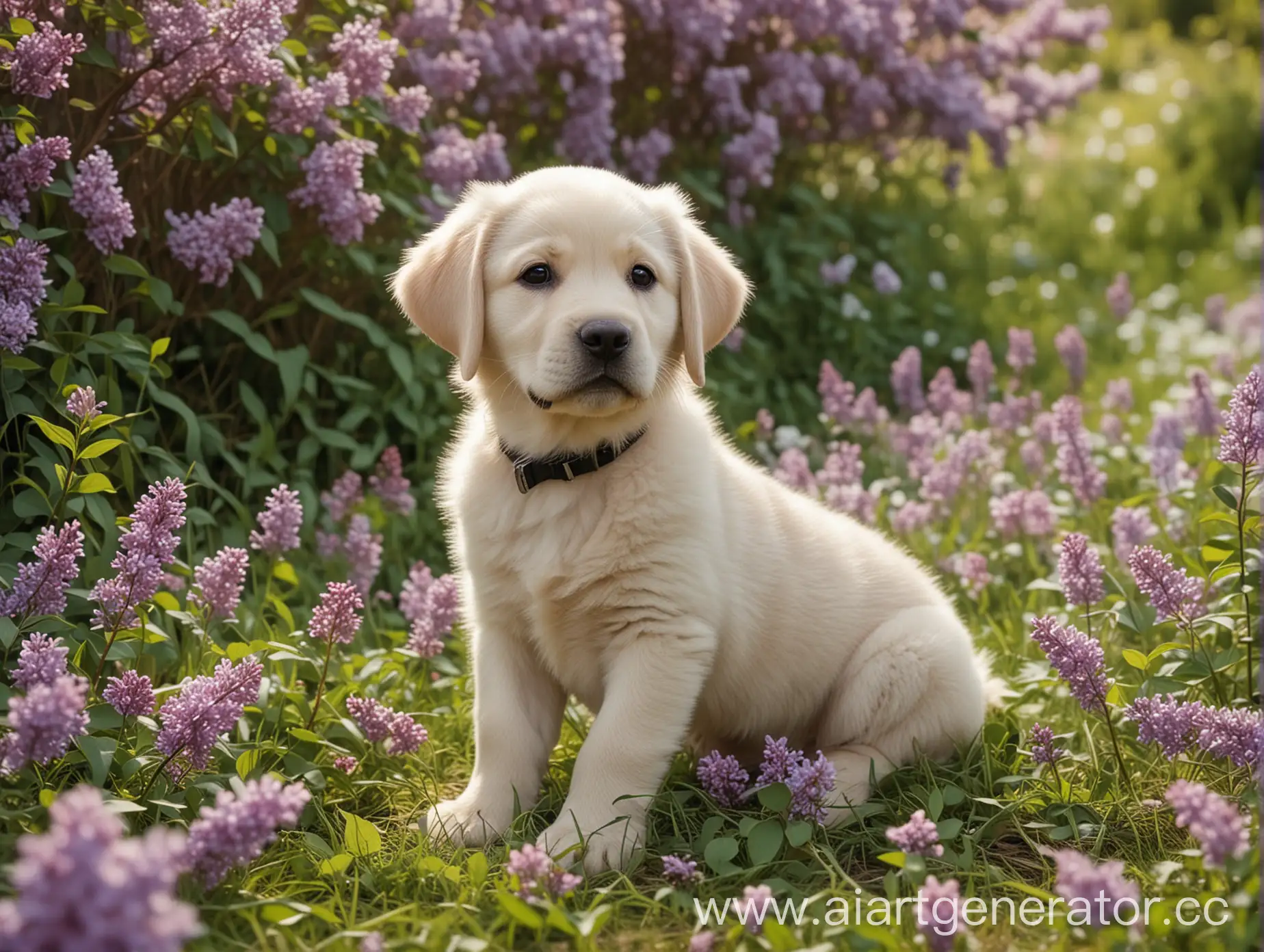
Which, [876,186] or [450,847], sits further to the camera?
[876,186]

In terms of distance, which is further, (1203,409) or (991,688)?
(1203,409)

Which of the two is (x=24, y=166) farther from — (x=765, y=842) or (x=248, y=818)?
(x=765, y=842)

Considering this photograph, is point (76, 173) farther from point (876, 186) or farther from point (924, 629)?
point (876, 186)

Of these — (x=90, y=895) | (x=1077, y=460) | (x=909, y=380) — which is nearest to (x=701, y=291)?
(x=1077, y=460)

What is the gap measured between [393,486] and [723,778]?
172 cm

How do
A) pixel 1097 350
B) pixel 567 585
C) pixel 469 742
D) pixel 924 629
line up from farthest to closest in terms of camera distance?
pixel 1097 350
pixel 469 742
pixel 924 629
pixel 567 585

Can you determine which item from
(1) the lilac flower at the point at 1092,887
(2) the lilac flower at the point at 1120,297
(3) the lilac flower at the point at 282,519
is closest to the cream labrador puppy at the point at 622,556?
(3) the lilac flower at the point at 282,519

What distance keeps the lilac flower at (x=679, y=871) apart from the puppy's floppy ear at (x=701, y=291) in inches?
43.2

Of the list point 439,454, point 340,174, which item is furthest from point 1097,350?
point 340,174

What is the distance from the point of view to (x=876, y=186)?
6898 mm

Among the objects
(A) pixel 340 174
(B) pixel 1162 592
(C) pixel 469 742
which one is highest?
(A) pixel 340 174

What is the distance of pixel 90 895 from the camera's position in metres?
1.48

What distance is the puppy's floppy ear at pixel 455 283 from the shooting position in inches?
114

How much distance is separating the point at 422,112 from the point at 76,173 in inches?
42.0
